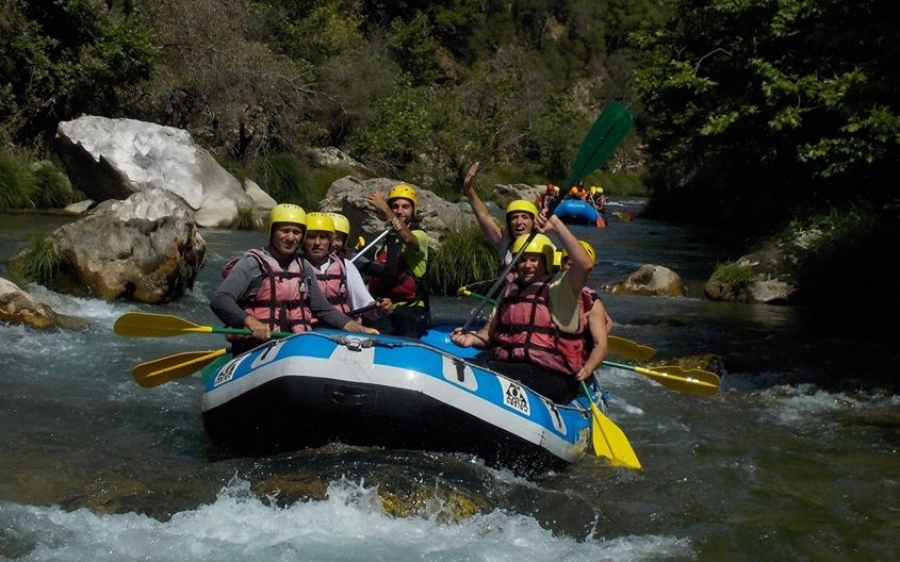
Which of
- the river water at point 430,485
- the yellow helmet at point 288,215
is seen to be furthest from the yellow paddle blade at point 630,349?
the yellow helmet at point 288,215

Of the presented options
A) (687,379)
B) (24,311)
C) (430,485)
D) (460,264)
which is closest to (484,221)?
(687,379)

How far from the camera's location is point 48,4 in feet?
59.7

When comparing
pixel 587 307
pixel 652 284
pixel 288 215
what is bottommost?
pixel 652 284

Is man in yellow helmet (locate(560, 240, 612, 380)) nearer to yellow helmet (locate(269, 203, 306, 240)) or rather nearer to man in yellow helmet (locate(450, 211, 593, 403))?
man in yellow helmet (locate(450, 211, 593, 403))

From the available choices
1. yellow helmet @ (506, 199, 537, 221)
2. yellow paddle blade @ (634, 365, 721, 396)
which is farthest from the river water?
yellow helmet @ (506, 199, 537, 221)

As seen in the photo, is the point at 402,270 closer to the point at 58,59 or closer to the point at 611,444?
the point at 611,444

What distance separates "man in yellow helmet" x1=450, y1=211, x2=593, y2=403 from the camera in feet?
18.6

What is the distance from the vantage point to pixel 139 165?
661 inches

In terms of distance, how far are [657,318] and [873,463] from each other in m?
4.97

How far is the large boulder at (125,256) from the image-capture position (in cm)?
996

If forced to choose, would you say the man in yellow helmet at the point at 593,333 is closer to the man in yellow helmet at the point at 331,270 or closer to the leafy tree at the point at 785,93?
the man in yellow helmet at the point at 331,270

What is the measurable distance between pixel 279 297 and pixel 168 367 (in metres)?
0.77

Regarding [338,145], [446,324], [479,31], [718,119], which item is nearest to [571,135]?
[338,145]

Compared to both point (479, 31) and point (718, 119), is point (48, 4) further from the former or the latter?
point (479, 31)
